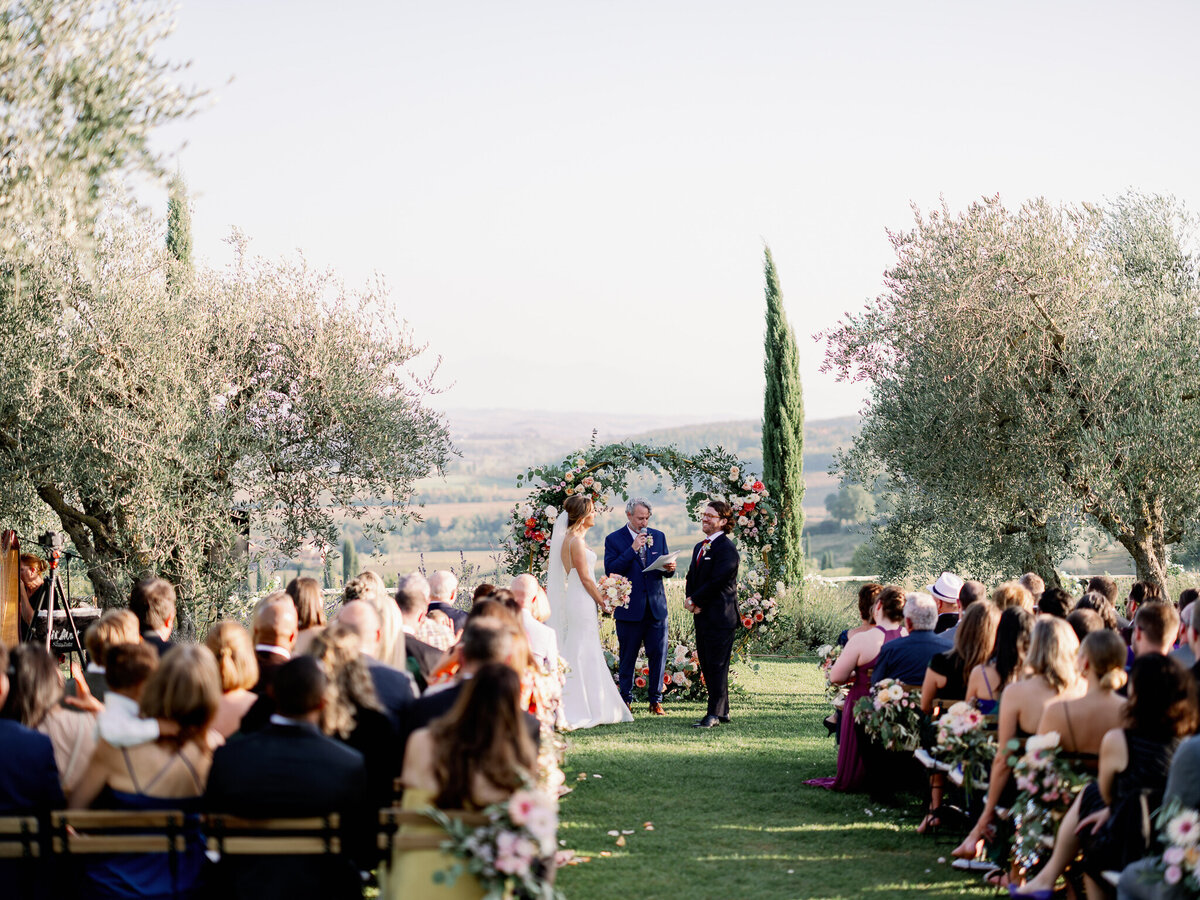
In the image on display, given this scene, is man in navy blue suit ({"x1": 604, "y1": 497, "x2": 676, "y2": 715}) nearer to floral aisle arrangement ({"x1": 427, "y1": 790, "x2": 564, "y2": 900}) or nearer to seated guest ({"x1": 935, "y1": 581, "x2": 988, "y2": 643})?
seated guest ({"x1": 935, "y1": 581, "x2": 988, "y2": 643})

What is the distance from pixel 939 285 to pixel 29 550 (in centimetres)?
1242

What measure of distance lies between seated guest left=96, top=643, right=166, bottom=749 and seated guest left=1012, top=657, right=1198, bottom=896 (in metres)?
3.83

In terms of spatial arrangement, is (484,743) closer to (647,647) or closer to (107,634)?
(107,634)

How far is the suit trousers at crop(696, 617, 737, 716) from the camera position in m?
10.5

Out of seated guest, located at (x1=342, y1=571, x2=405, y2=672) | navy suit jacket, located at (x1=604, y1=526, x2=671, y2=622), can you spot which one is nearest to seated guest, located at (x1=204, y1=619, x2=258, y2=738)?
seated guest, located at (x1=342, y1=571, x2=405, y2=672)

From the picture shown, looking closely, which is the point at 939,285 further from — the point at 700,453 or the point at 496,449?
the point at 496,449

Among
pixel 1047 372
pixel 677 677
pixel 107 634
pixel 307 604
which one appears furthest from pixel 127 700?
pixel 1047 372

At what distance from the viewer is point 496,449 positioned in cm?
14788

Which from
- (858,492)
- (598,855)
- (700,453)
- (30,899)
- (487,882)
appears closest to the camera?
(487,882)

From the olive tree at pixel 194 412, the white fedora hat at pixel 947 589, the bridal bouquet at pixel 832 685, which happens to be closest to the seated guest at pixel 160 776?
the bridal bouquet at pixel 832 685

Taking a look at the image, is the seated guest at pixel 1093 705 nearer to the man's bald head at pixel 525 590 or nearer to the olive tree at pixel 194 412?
the man's bald head at pixel 525 590

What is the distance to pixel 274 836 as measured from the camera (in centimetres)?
386

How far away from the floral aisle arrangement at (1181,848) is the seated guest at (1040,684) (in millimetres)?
1418

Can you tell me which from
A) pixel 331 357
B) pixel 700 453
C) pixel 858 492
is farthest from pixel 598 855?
pixel 858 492
